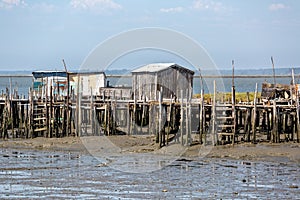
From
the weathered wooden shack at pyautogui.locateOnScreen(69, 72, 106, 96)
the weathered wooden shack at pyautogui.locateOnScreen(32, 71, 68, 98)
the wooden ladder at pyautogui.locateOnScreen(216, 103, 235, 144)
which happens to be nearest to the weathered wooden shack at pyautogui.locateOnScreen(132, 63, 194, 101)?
the weathered wooden shack at pyautogui.locateOnScreen(69, 72, 106, 96)

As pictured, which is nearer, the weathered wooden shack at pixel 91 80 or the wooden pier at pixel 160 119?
the wooden pier at pixel 160 119

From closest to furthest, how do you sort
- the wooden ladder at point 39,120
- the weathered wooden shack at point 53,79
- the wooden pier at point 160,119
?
the wooden pier at point 160,119, the wooden ladder at point 39,120, the weathered wooden shack at point 53,79

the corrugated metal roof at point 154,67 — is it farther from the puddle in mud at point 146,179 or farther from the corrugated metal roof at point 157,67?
the puddle in mud at point 146,179

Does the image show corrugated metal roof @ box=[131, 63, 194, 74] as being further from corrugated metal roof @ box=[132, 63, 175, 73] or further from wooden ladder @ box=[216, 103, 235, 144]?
wooden ladder @ box=[216, 103, 235, 144]

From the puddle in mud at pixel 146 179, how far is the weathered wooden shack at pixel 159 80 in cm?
1466

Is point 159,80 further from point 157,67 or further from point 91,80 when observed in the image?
point 91,80

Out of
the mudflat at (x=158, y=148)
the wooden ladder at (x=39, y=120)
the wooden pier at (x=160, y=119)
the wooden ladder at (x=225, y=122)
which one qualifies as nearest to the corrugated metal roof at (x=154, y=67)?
the wooden pier at (x=160, y=119)

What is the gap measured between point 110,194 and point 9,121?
17120 mm

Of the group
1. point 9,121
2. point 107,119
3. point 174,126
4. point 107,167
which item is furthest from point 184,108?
point 9,121

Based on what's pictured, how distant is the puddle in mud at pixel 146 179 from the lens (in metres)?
17.5

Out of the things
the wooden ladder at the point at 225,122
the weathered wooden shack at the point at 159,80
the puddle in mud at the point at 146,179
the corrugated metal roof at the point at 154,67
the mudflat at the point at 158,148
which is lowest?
the puddle in mud at the point at 146,179

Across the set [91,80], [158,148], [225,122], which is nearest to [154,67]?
[91,80]

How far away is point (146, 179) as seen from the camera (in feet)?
65.7

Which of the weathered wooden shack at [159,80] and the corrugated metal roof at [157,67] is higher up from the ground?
the corrugated metal roof at [157,67]
